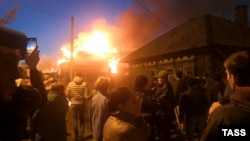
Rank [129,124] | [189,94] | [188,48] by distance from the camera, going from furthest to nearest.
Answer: [188,48], [189,94], [129,124]

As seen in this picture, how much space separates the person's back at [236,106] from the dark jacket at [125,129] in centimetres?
95

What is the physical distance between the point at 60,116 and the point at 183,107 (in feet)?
10.7

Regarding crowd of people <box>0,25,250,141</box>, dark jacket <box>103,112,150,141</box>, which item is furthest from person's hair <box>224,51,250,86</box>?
dark jacket <box>103,112,150,141</box>

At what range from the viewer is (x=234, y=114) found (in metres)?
2.26

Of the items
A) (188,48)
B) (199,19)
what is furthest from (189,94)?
(199,19)

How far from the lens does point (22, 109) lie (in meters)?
1.75

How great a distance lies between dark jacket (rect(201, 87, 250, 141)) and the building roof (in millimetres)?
17845

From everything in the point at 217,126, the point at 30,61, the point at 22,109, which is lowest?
the point at 217,126

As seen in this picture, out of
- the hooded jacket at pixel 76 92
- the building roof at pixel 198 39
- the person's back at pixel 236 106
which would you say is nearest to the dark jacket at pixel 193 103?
the hooded jacket at pixel 76 92

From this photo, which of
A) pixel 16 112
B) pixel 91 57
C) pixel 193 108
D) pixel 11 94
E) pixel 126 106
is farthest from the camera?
pixel 91 57

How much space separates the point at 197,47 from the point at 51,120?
16235 mm

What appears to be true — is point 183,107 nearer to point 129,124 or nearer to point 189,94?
point 189,94

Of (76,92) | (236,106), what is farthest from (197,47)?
(236,106)

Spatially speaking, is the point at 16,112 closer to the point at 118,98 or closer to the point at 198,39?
the point at 118,98
